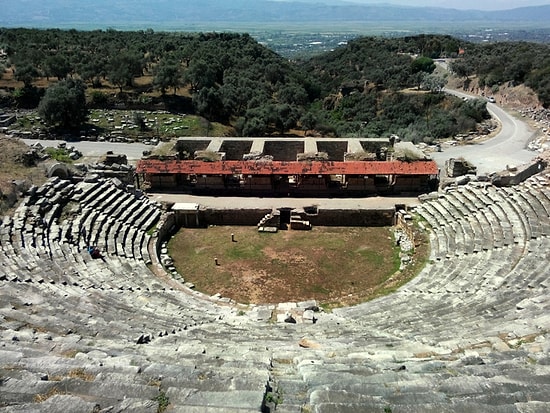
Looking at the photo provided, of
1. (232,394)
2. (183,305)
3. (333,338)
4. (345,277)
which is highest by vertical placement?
(232,394)

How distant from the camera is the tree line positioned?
46013 mm

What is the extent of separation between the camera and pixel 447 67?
89125 mm

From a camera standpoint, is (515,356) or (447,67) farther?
(447,67)

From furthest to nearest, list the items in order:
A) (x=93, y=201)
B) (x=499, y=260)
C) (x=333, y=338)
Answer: (x=93, y=201), (x=499, y=260), (x=333, y=338)

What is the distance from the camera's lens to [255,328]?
1321cm

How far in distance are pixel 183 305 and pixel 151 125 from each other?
32.8m

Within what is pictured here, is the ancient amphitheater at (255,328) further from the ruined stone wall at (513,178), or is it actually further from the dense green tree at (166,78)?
the dense green tree at (166,78)

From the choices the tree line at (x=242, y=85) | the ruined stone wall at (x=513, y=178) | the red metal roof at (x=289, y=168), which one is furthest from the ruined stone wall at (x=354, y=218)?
the tree line at (x=242, y=85)

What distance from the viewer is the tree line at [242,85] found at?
46013mm

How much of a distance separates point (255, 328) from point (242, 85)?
5115cm

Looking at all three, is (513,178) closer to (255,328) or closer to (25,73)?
(255,328)

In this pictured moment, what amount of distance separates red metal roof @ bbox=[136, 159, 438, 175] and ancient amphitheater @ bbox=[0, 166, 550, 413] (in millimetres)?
3126

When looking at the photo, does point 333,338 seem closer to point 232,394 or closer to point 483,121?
point 232,394

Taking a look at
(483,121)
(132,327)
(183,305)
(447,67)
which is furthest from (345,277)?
(447,67)
